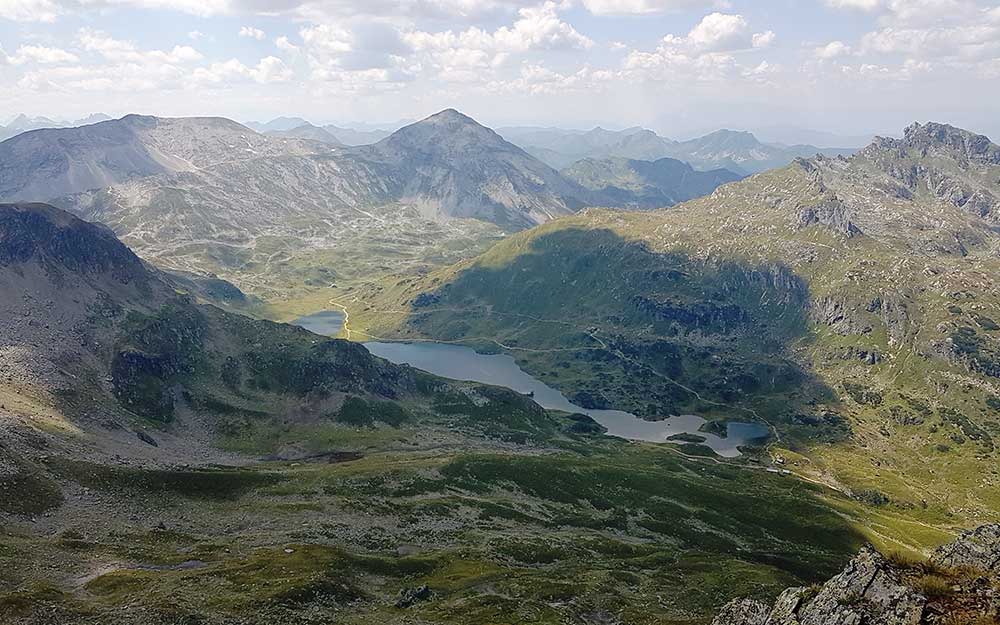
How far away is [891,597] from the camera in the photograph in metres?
47.5

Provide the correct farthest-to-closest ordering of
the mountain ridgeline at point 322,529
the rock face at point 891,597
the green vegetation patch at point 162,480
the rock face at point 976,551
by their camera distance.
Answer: the green vegetation patch at point 162,480 < the mountain ridgeline at point 322,529 < the rock face at point 976,551 < the rock face at point 891,597

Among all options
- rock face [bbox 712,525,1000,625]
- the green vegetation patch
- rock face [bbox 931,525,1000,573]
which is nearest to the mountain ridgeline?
the green vegetation patch

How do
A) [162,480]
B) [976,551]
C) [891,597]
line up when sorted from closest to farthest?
[891,597] → [976,551] → [162,480]

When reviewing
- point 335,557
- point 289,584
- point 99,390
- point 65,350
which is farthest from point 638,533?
point 65,350

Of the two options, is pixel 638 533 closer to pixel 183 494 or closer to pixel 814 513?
pixel 814 513

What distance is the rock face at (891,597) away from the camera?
141ft

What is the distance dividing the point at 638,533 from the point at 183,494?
4274 inches

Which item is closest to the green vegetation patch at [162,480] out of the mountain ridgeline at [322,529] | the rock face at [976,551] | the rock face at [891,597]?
the mountain ridgeline at [322,529]

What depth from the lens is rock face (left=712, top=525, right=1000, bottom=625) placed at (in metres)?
42.9

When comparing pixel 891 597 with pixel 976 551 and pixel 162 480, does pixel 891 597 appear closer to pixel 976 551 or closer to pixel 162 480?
pixel 976 551

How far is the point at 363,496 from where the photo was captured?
495ft

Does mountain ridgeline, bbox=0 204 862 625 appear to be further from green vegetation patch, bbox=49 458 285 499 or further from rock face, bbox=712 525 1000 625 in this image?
rock face, bbox=712 525 1000 625

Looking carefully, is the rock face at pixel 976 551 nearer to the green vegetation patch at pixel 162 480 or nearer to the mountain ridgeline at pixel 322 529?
the mountain ridgeline at pixel 322 529

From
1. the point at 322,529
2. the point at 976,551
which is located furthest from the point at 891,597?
the point at 322,529
